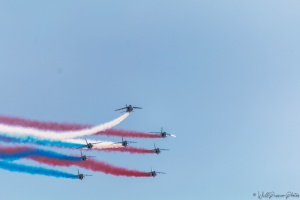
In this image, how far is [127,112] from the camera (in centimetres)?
13625

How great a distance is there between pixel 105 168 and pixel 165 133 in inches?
756

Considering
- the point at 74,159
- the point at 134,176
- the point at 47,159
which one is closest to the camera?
the point at 47,159

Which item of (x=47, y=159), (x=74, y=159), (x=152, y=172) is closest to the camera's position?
(x=47, y=159)

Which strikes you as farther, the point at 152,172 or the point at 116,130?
the point at 152,172

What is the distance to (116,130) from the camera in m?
136

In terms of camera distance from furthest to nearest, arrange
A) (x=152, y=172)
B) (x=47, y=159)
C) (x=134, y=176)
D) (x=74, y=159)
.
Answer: (x=152, y=172)
(x=134, y=176)
(x=74, y=159)
(x=47, y=159)

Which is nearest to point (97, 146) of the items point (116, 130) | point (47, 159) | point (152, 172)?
point (116, 130)

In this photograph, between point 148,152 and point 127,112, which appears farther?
point 148,152

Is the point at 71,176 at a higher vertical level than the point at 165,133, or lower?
lower

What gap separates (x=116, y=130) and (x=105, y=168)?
30.5ft

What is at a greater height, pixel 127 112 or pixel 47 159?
pixel 127 112

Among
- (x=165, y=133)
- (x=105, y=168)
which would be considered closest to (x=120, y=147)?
(x=105, y=168)

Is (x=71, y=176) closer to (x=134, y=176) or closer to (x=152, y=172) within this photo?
(x=134, y=176)

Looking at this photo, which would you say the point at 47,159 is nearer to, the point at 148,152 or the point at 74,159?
the point at 74,159
